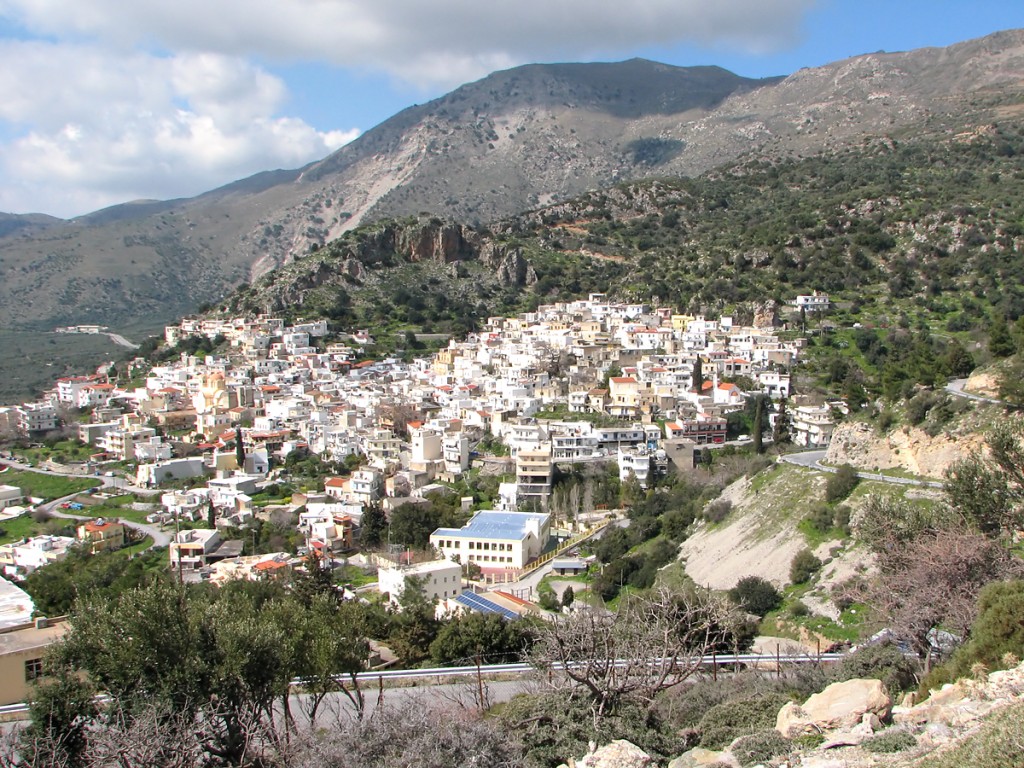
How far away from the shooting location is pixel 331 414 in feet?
145

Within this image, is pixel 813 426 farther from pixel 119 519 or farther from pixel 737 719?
pixel 119 519

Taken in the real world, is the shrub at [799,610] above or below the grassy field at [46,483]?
above

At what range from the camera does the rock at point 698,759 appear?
26.7 feet

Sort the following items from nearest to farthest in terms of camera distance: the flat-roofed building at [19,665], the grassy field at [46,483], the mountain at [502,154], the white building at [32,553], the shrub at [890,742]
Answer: the shrub at [890,742], the flat-roofed building at [19,665], the white building at [32,553], the grassy field at [46,483], the mountain at [502,154]

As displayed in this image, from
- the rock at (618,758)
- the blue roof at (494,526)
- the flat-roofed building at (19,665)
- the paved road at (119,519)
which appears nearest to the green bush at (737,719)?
the rock at (618,758)

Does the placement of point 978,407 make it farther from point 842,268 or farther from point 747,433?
point 842,268

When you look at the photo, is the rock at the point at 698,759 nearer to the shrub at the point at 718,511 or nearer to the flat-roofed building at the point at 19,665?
the flat-roofed building at the point at 19,665

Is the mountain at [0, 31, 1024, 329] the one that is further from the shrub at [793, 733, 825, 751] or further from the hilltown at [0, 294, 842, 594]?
the shrub at [793, 733, 825, 751]

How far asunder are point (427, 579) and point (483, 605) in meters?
2.69

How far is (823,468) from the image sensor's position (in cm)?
2389

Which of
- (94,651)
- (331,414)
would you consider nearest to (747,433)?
(331,414)

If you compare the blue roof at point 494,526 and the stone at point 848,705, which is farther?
the blue roof at point 494,526

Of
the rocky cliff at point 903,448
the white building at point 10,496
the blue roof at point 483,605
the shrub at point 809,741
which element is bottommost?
the blue roof at point 483,605

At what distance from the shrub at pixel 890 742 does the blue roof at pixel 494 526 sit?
19.7 m
